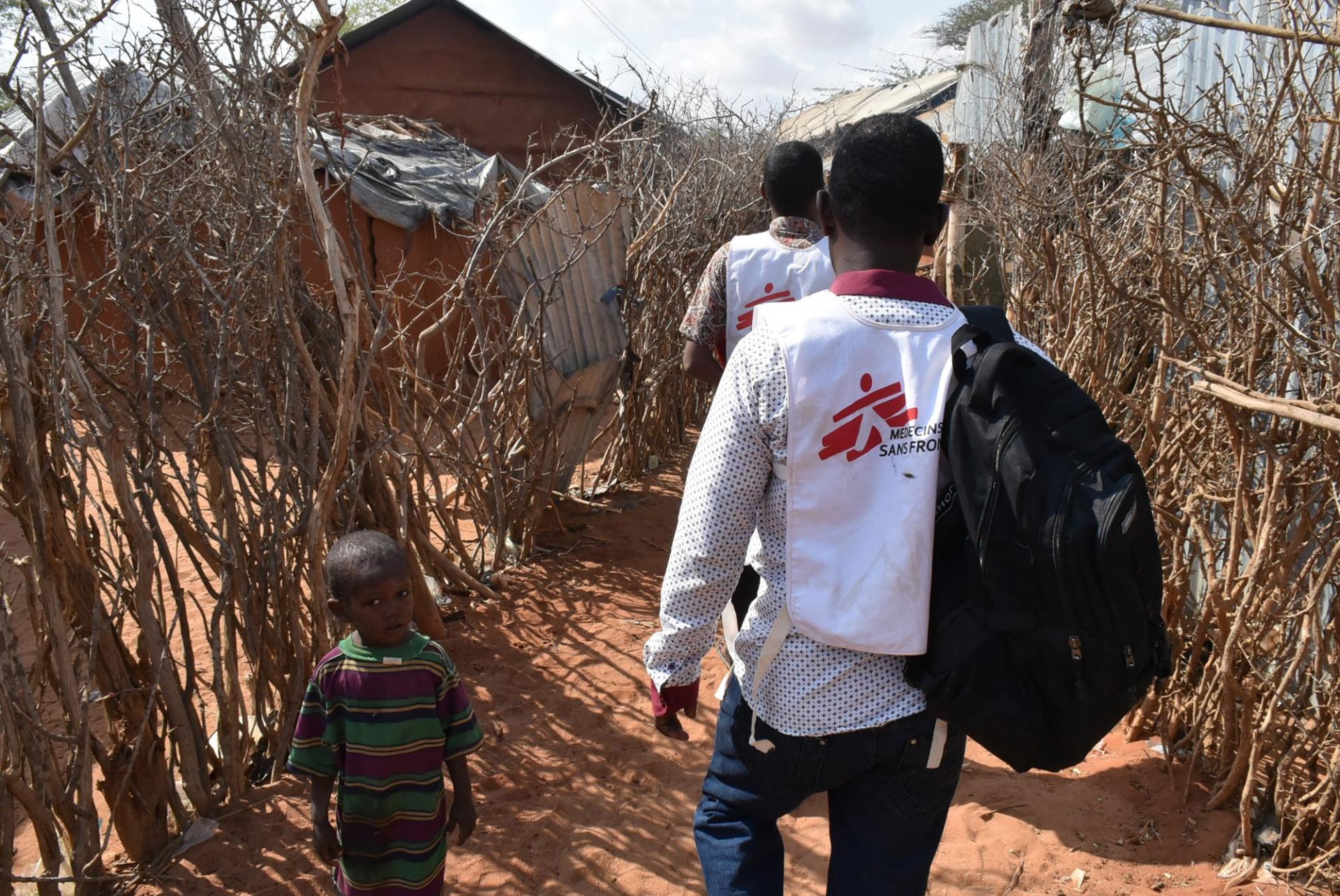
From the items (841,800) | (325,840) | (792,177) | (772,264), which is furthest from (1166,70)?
(325,840)

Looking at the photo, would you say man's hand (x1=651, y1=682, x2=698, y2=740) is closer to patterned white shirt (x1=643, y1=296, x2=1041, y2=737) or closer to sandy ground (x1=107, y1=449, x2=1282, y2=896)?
patterned white shirt (x1=643, y1=296, x2=1041, y2=737)

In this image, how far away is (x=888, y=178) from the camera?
1.52m

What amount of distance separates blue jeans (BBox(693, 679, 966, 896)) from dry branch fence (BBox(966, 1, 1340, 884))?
1007 millimetres

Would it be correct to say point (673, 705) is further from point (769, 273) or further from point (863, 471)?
point (769, 273)

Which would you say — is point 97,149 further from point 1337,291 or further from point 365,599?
point 1337,291

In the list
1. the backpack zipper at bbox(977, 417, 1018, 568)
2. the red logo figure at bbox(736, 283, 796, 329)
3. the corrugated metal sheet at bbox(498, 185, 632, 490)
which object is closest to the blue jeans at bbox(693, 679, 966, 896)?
the backpack zipper at bbox(977, 417, 1018, 568)

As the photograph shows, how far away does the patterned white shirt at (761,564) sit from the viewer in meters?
1.52

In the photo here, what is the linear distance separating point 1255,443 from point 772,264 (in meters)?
1.49

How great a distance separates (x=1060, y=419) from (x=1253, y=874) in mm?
1985

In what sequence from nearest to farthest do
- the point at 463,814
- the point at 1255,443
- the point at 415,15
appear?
the point at 463,814
the point at 1255,443
the point at 415,15

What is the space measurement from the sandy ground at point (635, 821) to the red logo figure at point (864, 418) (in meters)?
1.79

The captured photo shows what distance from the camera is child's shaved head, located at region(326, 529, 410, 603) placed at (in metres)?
2.04

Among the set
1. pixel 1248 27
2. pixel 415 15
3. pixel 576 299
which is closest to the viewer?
pixel 1248 27

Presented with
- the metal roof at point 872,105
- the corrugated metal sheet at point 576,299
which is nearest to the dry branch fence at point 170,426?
the corrugated metal sheet at point 576,299
